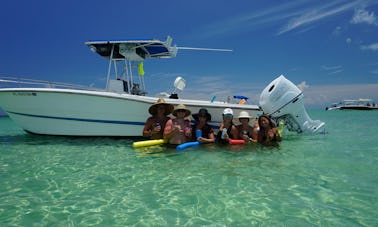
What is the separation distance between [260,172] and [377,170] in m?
1.93

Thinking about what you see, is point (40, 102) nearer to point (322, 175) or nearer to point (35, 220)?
point (35, 220)

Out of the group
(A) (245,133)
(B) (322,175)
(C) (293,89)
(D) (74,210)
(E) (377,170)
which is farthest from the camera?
(C) (293,89)

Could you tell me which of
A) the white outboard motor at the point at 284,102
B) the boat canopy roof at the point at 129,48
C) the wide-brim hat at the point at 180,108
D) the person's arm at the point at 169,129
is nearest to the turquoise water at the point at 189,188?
the person's arm at the point at 169,129

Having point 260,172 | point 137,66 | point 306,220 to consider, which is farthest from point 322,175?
point 137,66

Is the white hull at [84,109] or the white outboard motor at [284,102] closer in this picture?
the white hull at [84,109]

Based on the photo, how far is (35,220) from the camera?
235 centimetres

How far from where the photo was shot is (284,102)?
6973 mm

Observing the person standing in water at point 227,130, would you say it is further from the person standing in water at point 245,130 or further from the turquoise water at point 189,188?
the turquoise water at point 189,188

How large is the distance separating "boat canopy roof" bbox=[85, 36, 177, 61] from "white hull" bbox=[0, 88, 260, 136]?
6.41ft

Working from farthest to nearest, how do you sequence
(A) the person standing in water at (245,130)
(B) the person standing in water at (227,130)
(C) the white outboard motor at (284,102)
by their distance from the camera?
1. (C) the white outboard motor at (284,102)
2. (A) the person standing in water at (245,130)
3. (B) the person standing in water at (227,130)

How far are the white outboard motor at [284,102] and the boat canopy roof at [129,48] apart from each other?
3730 mm

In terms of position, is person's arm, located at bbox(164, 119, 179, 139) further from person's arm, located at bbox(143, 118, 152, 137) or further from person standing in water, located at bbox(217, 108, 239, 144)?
person standing in water, located at bbox(217, 108, 239, 144)

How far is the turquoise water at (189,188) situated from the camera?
2.40 metres

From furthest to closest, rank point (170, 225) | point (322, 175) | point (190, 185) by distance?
point (322, 175)
point (190, 185)
point (170, 225)
